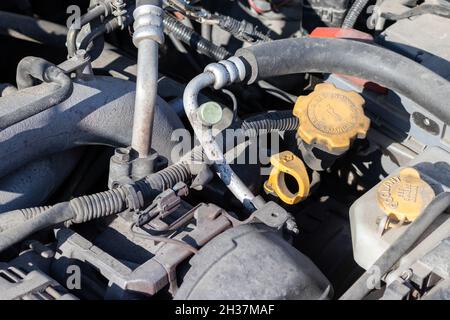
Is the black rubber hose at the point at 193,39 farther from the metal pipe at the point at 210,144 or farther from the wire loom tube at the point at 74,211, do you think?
the wire loom tube at the point at 74,211

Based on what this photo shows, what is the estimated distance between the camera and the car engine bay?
0.97m

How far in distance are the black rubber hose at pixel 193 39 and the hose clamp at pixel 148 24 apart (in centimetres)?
42

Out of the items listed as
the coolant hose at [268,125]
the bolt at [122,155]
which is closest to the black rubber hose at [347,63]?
the coolant hose at [268,125]

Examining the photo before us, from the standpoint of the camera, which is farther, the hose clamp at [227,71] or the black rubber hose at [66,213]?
the hose clamp at [227,71]

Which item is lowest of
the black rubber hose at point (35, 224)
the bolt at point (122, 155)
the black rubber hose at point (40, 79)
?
the black rubber hose at point (35, 224)

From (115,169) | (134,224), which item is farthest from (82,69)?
(134,224)

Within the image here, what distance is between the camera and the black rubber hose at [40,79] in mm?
1054

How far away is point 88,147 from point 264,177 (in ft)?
1.23

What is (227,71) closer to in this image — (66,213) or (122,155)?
(122,155)

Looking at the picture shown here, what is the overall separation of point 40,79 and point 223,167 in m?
0.37

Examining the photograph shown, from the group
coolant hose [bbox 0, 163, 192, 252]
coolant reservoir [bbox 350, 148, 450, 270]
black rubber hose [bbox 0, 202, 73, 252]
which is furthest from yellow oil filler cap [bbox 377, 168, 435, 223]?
black rubber hose [bbox 0, 202, 73, 252]

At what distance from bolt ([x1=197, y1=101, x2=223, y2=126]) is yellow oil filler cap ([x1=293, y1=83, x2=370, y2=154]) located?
0.67 feet

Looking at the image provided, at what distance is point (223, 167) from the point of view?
1185 mm
